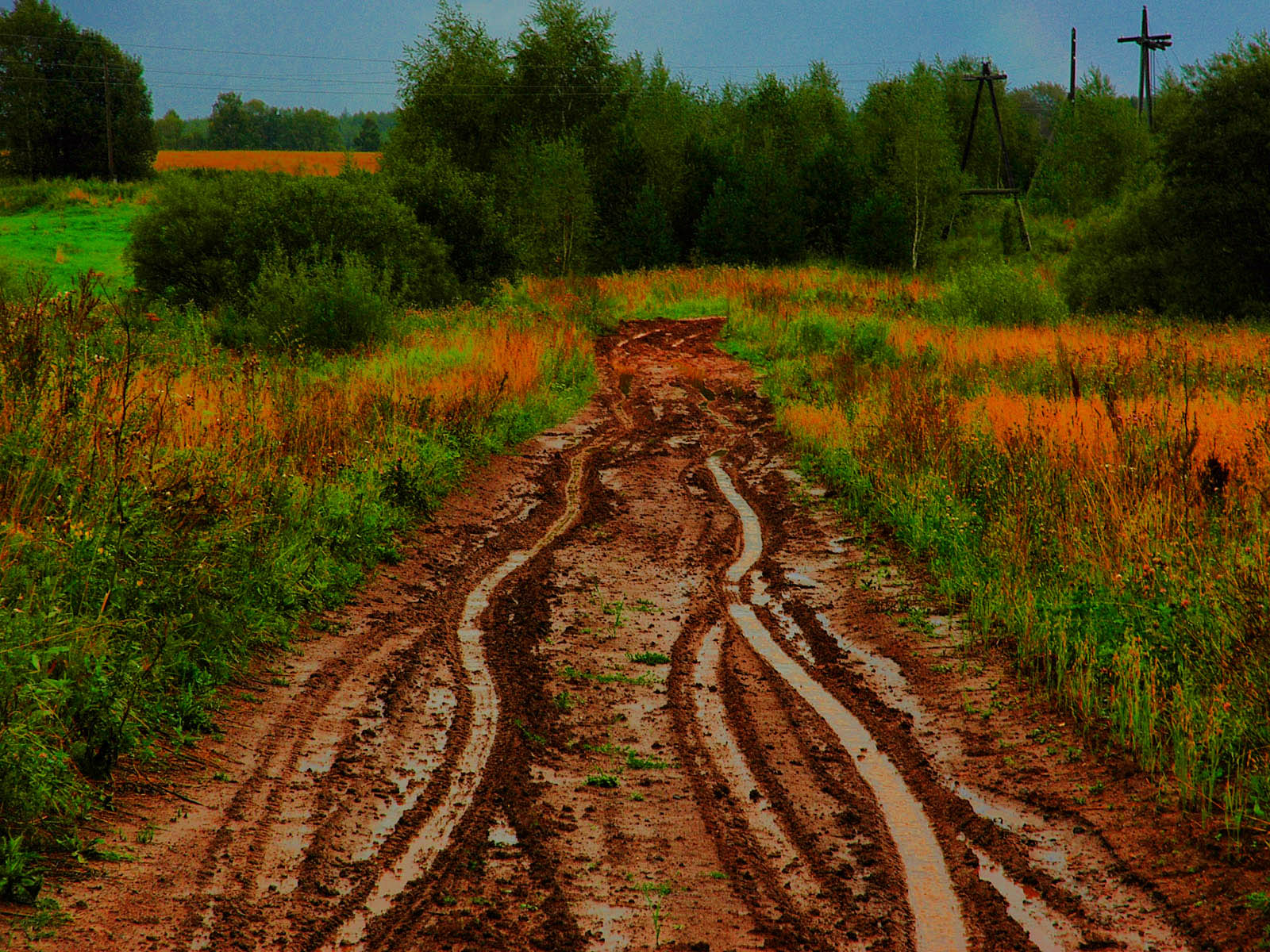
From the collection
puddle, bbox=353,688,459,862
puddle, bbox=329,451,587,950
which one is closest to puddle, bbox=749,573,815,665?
puddle, bbox=329,451,587,950

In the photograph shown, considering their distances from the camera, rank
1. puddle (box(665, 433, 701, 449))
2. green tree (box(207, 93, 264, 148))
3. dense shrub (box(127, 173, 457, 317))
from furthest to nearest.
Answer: green tree (box(207, 93, 264, 148)) < dense shrub (box(127, 173, 457, 317)) < puddle (box(665, 433, 701, 449))

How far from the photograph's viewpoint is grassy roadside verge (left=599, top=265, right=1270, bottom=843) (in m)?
4.57

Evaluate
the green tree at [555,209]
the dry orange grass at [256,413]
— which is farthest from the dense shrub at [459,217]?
the dry orange grass at [256,413]

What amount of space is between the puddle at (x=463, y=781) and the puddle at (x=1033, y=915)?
87.5 inches

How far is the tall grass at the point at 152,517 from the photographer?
416 cm

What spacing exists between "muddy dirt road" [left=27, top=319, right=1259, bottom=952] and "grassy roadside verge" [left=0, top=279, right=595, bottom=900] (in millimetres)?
332

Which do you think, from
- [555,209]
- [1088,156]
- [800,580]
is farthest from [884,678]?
[1088,156]

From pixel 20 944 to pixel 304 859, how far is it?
967 millimetres

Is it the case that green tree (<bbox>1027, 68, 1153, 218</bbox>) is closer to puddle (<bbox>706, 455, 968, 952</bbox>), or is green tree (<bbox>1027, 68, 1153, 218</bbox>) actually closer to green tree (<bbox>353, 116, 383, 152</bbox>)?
puddle (<bbox>706, 455, 968, 952</bbox>)

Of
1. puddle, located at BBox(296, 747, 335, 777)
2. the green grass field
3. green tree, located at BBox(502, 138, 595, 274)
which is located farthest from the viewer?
green tree, located at BBox(502, 138, 595, 274)

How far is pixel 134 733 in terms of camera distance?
4332mm

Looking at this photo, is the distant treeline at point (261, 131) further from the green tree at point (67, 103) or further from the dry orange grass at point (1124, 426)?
the dry orange grass at point (1124, 426)

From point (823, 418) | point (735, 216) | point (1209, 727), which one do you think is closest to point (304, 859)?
point (1209, 727)

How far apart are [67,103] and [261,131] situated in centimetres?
6883
